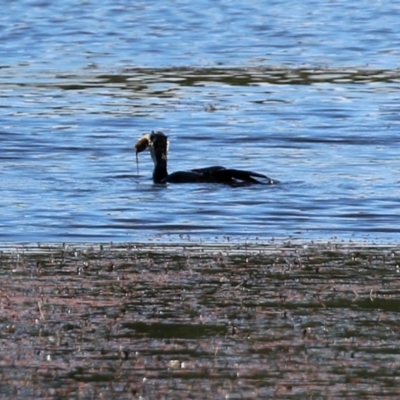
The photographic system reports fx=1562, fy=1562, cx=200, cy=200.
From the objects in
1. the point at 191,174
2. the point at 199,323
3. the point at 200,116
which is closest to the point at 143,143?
the point at 191,174

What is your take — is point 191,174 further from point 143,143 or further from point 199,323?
point 199,323

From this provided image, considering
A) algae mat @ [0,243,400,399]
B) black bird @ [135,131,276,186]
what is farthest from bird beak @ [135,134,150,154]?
algae mat @ [0,243,400,399]

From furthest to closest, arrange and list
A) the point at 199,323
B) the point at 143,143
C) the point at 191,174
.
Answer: the point at 143,143 → the point at 191,174 → the point at 199,323

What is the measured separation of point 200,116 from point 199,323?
41.8 feet

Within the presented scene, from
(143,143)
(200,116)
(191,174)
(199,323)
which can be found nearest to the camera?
(199,323)

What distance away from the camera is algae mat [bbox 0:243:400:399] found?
6680 mm

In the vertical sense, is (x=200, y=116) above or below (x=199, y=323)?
below

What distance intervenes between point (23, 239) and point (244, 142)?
7.31 metres

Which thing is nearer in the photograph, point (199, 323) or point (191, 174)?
point (199, 323)

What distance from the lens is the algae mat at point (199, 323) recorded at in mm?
6680

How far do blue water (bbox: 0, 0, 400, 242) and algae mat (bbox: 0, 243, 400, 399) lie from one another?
1660 millimetres

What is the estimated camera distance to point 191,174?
48.2 feet

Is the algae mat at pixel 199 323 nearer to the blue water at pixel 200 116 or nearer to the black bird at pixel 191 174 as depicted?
the blue water at pixel 200 116

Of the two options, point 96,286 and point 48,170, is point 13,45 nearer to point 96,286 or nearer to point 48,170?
point 48,170
